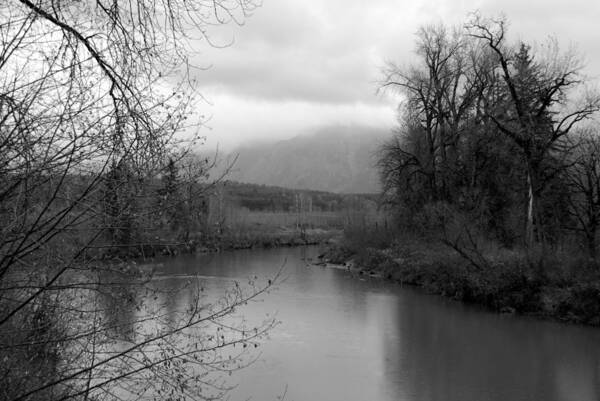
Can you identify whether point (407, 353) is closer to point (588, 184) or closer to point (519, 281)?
point (519, 281)

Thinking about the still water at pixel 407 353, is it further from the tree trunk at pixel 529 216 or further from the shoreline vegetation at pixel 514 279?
the tree trunk at pixel 529 216

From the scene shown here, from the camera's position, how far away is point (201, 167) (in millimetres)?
3377

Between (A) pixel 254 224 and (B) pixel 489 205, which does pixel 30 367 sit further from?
(A) pixel 254 224

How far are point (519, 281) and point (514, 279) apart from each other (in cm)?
14

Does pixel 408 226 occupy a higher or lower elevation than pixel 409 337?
higher

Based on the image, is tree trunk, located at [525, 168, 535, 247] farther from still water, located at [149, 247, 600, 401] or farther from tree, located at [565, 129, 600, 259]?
still water, located at [149, 247, 600, 401]

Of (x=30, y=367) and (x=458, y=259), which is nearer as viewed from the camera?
(x=30, y=367)

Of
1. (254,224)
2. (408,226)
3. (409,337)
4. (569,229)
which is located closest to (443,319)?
(409,337)

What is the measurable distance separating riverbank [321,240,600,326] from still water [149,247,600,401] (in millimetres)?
635

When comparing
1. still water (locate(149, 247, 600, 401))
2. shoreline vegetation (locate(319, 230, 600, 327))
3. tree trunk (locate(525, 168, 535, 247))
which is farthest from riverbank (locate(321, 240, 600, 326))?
tree trunk (locate(525, 168, 535, 247))

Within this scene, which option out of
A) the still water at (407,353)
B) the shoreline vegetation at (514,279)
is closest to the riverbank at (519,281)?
the shoreline vegetation at (514,279)

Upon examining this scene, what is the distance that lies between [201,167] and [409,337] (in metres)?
10.8

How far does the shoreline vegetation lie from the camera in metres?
14.5

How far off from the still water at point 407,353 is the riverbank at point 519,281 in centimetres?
64
